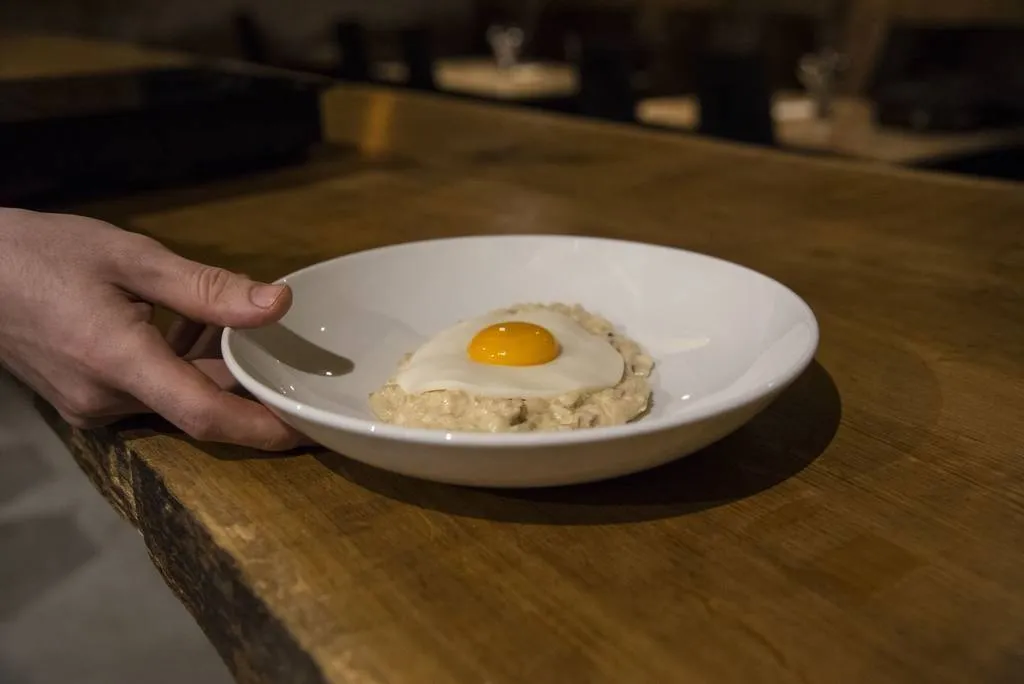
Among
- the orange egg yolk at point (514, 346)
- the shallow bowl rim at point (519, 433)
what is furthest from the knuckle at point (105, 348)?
the orange egg yolk at point (514, 346)

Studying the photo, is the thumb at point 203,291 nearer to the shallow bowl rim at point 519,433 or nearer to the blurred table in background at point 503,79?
the shallow bowl rim at point 519,433

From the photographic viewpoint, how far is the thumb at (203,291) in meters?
0.75

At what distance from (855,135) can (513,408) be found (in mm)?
3292

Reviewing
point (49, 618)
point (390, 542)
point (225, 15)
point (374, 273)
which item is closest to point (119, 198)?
point (49, 618)

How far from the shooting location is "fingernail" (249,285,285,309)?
0.75 m

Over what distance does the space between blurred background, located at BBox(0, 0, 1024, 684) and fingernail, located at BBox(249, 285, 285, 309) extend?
1.71ft

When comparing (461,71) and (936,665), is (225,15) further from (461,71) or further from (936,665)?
(936,665)

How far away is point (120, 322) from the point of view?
0.75m

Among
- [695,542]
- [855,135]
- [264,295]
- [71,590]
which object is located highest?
[264,295]

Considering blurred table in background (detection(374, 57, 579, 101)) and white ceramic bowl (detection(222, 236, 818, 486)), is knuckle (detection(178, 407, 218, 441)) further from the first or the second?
blurred table in background (detection(374, 57, 579, 101))

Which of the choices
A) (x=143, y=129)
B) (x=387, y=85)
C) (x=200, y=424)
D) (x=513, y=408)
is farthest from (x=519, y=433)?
(x=387, y=85)

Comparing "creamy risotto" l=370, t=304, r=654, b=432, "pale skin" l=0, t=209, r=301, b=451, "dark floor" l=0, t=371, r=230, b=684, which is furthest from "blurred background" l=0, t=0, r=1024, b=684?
"creamy risotto" l=370, t=304, r=654, b=432

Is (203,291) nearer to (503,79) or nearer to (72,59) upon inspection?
(72,59)

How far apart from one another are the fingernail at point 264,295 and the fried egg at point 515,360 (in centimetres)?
12
